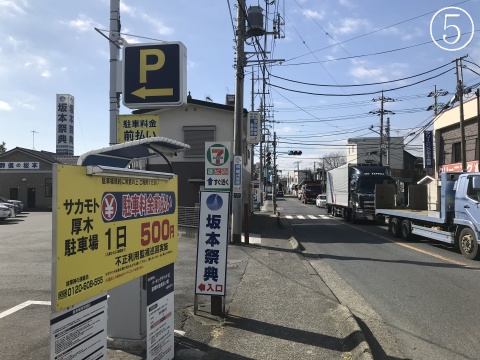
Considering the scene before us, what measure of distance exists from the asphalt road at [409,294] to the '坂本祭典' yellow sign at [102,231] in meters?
3.22

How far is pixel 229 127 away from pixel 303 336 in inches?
683

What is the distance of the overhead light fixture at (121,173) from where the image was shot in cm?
300

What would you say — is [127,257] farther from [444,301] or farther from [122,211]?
[444,301]

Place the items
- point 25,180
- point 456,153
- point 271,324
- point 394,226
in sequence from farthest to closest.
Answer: point 25,180 → point 456,153 → point 394,226 → point 271,324

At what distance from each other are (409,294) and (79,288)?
6.73m

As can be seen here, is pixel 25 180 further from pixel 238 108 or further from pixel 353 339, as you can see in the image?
pixel 353 339

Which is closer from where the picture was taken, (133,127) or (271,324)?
(271,324)

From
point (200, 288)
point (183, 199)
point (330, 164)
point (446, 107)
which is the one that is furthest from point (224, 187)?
point (330, 164)

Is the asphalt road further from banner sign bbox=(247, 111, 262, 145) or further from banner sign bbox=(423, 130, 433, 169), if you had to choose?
banner sign bbox=(423, 130, 433, 169)

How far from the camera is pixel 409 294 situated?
780 cm

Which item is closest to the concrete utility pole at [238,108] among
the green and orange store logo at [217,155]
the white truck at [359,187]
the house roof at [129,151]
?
the green and orange store logo at [217,155]

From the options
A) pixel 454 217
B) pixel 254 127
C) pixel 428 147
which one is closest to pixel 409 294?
pixel 454 217

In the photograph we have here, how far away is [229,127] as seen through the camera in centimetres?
2191

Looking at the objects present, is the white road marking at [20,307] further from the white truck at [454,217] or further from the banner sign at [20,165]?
the banner sign at [20,165]
